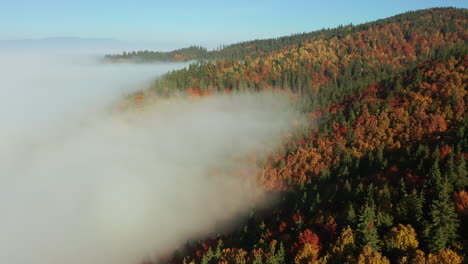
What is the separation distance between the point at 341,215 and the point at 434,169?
18322mm

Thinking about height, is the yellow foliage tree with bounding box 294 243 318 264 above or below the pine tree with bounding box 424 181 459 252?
below

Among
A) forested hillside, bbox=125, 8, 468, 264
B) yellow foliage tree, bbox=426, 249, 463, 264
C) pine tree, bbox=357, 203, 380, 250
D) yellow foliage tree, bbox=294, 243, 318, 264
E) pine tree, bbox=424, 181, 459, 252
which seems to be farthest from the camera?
yellow foliage tree, bbox=294, 243, 318, 264

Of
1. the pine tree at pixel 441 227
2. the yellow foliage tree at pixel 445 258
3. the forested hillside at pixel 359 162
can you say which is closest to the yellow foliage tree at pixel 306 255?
the forested hillside at pixel 359 162

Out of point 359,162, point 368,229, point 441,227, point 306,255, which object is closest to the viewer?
point 441,227

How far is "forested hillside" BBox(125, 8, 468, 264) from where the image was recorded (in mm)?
42781

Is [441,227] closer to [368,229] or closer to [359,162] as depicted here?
[368,229]

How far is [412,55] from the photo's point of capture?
613ft

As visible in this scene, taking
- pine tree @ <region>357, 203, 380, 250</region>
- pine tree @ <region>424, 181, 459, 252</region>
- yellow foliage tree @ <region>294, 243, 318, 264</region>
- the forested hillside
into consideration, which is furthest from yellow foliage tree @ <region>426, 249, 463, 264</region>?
yellow foliage tree @ <region>294, 243, 318, 264</region>

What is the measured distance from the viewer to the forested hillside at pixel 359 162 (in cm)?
4278

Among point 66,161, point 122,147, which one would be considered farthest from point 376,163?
point 66,161

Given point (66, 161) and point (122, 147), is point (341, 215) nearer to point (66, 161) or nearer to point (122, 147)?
point (122, 147)

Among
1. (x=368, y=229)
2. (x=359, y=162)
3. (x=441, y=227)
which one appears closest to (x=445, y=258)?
(x=441, y=227)

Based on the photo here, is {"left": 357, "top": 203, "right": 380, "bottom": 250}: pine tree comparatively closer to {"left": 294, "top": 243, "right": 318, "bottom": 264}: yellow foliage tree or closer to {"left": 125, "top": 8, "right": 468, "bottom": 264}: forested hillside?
{"left": 125, "top": 8, "right": 468, "bottom": 264}: forested hillside

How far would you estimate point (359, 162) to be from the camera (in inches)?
3428
